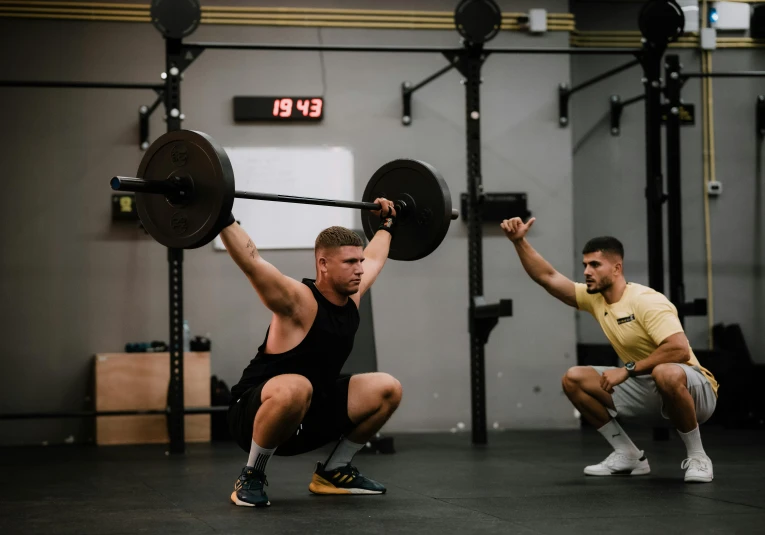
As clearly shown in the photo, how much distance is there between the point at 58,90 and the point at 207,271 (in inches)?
54.3

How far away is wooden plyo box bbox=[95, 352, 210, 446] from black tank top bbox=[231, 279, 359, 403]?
7.42ft

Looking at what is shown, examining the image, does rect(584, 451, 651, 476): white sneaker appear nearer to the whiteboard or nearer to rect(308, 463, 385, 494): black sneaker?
rect(308, 463, 385, 494): black sneaker

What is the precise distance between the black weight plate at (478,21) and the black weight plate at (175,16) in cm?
136

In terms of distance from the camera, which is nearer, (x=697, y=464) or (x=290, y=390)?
(x=290, y=390)

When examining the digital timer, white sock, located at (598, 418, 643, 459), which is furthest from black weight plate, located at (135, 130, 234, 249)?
the digital timer

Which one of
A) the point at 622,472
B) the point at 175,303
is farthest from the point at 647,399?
the point at 175,303

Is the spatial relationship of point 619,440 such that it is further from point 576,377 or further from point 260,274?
point 260,274

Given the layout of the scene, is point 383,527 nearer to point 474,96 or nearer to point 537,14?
point 474,96

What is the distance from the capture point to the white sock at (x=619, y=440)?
12.7ft

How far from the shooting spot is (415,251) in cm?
359

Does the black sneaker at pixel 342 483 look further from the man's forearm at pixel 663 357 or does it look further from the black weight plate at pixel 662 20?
the black weight plate at pixel 662 20

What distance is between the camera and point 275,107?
583 cm

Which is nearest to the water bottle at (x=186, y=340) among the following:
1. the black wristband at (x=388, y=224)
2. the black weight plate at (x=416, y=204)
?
the black weight plate at (x=416, y=204)

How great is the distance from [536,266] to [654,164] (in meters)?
1.71
